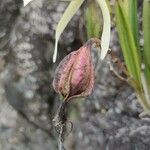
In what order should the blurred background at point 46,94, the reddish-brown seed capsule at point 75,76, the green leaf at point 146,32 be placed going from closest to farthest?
1. the reddish-brown seed capsule at point 75,76
2. the green leaf at point 146,32
3. the blurred background at point 46,94

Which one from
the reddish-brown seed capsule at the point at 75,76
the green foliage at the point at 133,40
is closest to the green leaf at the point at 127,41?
the green foliage at the point at 133,40

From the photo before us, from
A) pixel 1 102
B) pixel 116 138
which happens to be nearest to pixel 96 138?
pixel 116 138

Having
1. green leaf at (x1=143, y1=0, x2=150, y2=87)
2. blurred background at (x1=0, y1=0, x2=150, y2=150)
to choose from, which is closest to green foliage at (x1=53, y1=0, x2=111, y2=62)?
green leaf at (x1=143, y1=0, x2=150, y2=87)

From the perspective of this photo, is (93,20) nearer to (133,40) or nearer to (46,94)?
(133,40)

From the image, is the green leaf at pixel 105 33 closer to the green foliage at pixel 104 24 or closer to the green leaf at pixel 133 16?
the green foliage at pixel 104 24

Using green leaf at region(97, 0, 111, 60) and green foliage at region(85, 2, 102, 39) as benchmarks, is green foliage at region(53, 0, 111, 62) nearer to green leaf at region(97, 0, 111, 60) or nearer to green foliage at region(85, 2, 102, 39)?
green leaf at region(97, 0, 111, 60)

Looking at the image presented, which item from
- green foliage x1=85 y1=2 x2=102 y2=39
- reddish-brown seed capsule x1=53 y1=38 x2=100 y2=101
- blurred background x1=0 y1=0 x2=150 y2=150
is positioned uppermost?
green foliage x1=85 y1=2 x2=102 y2=39

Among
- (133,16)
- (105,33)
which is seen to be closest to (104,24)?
(105,33)

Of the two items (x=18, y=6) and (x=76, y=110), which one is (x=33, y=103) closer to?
(x=76, y=110)
